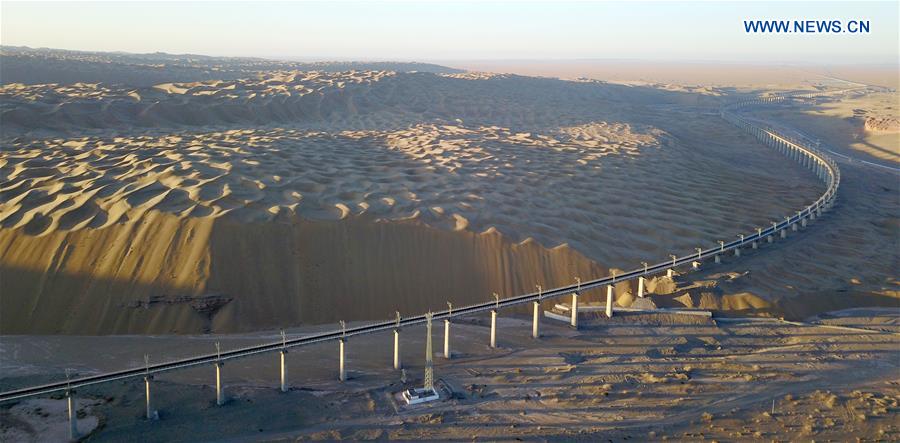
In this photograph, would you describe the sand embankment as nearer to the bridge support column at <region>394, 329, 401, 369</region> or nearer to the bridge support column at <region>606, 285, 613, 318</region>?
the bridge support column at <region>606, 285, 613, 318</region>

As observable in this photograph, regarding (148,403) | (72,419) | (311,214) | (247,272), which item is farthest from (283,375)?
(311,214)

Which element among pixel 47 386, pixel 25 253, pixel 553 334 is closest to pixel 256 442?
pixel 47 386

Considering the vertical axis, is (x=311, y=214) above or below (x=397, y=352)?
above

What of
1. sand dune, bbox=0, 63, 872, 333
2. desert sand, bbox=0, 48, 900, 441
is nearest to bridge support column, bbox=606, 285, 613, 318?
desert sand, bbox=0, 48, 900, 441

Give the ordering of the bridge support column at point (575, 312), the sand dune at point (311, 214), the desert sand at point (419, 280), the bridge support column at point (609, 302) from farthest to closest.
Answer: the sand dune at point (311, 214) < the bridge support column at point (609, 302) < the bridge support column at point (575, 312) < the desert sand at point (419, 280)

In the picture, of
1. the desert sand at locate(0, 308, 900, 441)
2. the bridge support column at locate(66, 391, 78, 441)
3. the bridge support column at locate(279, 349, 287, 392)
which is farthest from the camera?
the bridge support column at locate(279, 349, 287, 392)

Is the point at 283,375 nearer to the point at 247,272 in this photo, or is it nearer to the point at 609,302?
the point at 247,272

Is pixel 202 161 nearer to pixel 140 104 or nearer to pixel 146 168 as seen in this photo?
pixel 146 168

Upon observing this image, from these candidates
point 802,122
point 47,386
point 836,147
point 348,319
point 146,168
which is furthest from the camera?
point 802,122

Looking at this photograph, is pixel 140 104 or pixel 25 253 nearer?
pixel 25 253

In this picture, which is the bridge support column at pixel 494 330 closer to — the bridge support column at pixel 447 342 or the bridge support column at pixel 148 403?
the bridge support column at pixel 447 342

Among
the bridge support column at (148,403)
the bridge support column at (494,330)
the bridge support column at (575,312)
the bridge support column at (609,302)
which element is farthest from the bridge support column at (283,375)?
the bridge support column at (609,302)
